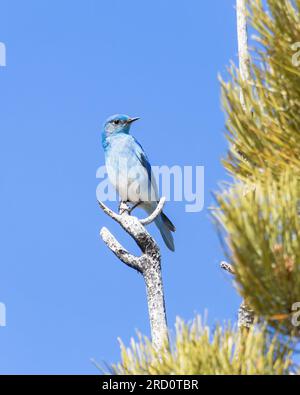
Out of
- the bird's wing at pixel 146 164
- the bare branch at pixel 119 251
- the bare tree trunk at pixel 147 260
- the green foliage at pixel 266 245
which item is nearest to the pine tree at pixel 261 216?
the green foliage at pixel 266 245

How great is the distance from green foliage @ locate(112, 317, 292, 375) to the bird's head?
279 inches

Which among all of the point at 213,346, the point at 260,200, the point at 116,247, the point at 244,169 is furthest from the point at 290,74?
the point at 116,247

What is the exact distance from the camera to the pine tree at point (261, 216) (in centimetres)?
278

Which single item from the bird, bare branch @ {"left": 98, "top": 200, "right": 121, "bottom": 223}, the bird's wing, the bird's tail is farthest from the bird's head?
bare branch @ {"left": 98, "top": 200, "right": 121, "bottom": 223}

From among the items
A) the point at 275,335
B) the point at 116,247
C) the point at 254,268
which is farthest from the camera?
the point at 116,247

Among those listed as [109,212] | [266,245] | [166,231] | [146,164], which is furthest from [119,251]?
[146,164]

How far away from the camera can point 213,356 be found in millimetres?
3207

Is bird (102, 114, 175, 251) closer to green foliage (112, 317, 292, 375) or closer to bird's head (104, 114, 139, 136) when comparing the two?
bird's head (104, 114, 139, 136)

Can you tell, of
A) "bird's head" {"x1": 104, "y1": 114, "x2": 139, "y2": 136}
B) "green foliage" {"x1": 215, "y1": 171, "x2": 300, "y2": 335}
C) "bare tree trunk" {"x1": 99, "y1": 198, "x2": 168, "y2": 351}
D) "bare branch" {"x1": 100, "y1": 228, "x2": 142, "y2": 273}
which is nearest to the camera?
"green foliage" {"x1": 215, "y1": 171, "x2": 300, "y2": 335}

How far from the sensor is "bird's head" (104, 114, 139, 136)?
10281 mm

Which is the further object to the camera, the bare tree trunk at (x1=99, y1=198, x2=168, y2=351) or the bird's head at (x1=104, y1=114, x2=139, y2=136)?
the bird's head at (x1=104, y1=114, x2=139, y2=136)
